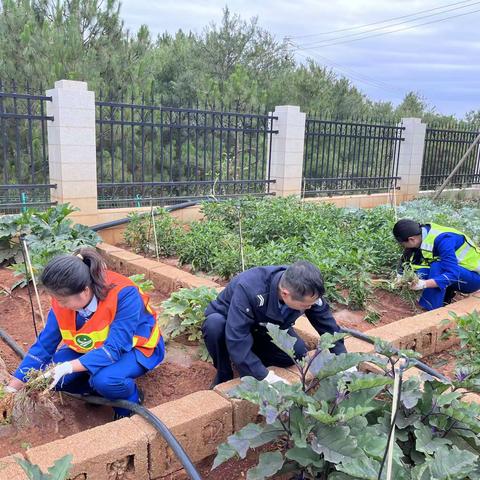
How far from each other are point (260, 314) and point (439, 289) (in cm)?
226

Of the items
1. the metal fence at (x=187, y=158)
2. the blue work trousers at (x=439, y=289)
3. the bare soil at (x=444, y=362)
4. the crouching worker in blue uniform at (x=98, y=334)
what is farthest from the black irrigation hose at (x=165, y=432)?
the metal fence at (x=187, y=158)

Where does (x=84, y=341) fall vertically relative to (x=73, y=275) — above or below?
below

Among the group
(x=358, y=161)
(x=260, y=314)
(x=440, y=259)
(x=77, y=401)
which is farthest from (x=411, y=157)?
(x=77, y=401)

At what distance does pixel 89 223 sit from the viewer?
666 cm

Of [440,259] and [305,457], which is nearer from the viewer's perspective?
[305,457]

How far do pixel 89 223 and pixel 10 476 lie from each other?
5115mm

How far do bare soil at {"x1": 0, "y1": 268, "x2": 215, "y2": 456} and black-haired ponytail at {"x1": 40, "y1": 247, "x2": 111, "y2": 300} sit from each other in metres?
0.72

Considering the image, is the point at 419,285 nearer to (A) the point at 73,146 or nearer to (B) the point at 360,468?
(B) the point at 360,468

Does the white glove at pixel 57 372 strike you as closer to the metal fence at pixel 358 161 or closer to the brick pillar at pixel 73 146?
the brick pillar at pixel 73 146

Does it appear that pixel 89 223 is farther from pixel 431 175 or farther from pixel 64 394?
pixel 431 175

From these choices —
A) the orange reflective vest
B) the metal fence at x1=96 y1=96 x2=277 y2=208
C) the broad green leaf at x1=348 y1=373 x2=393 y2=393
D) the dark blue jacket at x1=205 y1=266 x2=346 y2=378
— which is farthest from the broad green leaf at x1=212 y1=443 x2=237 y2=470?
the metal fence at x1=96 y1=96 x2=277 y2=208

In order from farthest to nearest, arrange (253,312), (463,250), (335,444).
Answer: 1. (463,250)
2. (253,312)
3. (335,444)

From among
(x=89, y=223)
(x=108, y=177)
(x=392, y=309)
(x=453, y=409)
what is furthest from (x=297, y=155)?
(x=453, y=409)

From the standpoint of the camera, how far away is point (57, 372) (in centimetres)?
241
